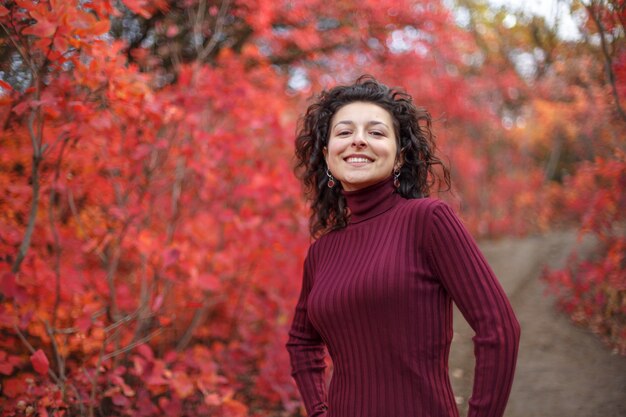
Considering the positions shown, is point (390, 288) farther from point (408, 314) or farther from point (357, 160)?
point (357, 160)

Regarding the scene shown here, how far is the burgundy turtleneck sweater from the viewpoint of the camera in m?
1.44

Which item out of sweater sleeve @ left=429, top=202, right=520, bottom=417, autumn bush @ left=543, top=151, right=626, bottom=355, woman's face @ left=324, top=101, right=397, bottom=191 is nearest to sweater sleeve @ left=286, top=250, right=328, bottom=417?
woman's face @ left=324, top=101, right=397, bottom=191

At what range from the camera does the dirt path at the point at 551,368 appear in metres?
3.69

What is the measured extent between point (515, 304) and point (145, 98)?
5588mm

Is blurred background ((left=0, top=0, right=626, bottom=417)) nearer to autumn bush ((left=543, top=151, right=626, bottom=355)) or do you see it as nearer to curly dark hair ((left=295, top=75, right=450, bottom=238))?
autumn bush ((left=543, top=151, right=626, bottom=355))

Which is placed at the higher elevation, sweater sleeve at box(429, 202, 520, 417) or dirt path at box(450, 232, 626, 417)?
sweater sleeve at box(429, 202, 520, 417)

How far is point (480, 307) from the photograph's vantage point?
1.46 meters

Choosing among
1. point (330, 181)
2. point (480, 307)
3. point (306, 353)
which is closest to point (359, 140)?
point (330, 181)

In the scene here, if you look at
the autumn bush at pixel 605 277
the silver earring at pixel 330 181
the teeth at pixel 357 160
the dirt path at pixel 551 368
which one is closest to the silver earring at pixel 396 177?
the teeth at pixel 357 160

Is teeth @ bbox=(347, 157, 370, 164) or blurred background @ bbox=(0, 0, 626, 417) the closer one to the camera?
teeth @ bbox=(347, 157, 370, 164)

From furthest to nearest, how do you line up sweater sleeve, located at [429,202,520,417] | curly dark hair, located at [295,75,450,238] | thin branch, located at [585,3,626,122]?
thin branch, located at [585,3,626,122], curly dark hair, located at [295,75,450,238], sweater sleeve, located at [429,202,520,417]

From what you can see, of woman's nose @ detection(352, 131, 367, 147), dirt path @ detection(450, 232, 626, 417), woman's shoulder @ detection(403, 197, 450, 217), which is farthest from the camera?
dirt path @ detection(450, 232, 626, 417)

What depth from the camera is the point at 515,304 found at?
7.09 metres

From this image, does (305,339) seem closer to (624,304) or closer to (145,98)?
(145,98)
